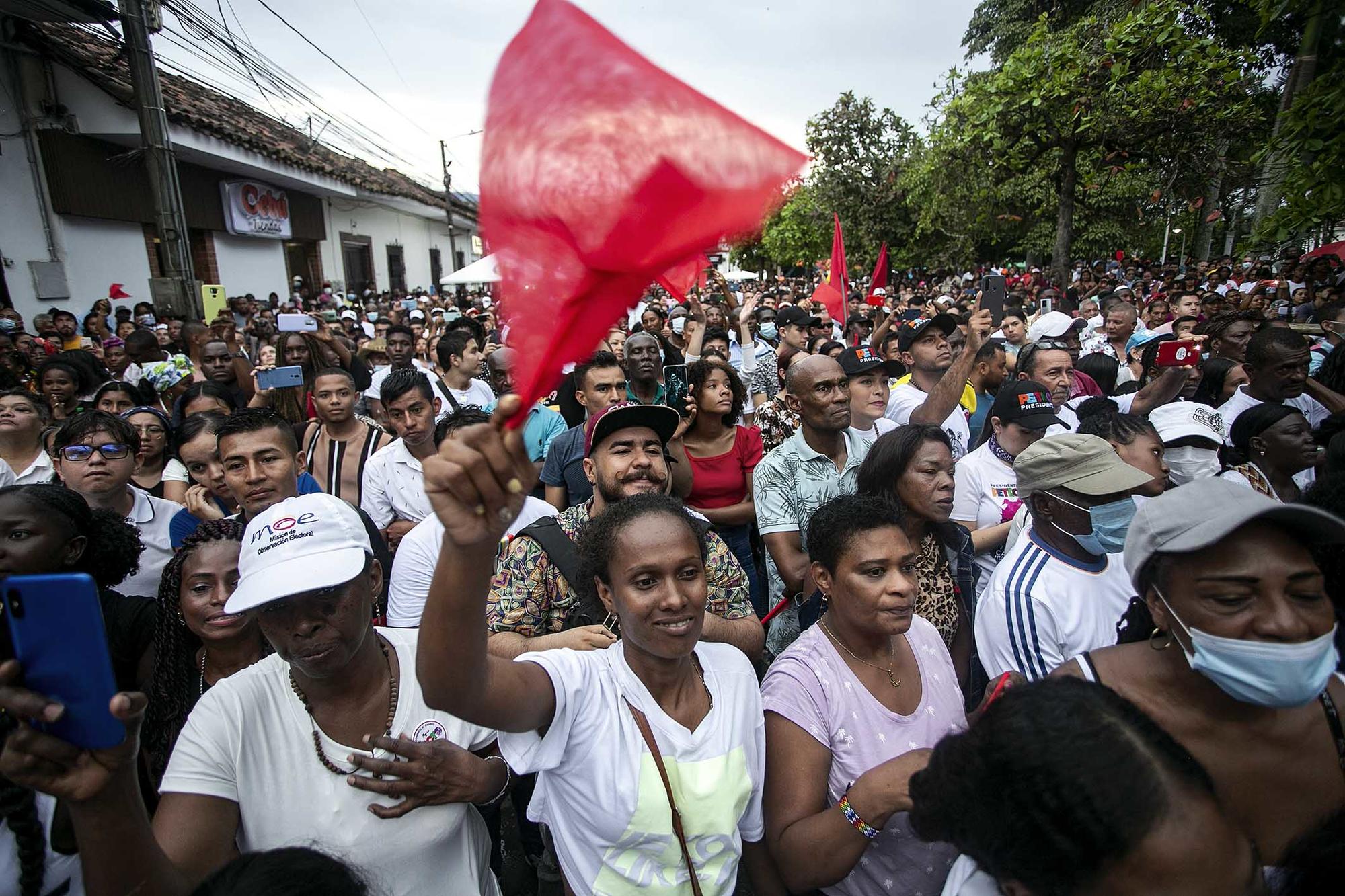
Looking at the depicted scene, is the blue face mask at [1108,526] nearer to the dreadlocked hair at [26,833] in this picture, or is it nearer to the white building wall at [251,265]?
the dreadlocked hair at [26,833]

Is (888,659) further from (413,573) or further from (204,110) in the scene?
(204,110)

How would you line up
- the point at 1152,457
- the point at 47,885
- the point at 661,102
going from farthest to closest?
the point at 1152,457 → the point at 47,885 → the point at 661,102

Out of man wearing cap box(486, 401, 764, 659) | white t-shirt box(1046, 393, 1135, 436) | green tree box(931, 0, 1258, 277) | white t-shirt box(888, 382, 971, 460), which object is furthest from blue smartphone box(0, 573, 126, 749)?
green tree box(931, 0, 1258, 277)

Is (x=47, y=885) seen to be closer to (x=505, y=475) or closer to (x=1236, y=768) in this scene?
(x=505, y=475)

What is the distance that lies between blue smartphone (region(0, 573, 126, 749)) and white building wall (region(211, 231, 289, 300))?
15392 millimetres

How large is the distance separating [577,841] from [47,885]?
1.09 metres

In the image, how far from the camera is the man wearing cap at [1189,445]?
367 cm

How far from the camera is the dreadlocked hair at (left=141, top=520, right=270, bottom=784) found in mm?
2162

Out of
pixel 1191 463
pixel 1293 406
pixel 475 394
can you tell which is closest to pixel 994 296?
pixel 1293 406

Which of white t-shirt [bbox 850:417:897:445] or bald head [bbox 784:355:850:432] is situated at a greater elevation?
bald head [bbox 784:355:850:432]

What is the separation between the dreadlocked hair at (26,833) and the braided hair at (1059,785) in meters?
1.75

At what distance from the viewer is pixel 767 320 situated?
34.8 ft

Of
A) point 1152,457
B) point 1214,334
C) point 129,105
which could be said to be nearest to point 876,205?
point 1214,334

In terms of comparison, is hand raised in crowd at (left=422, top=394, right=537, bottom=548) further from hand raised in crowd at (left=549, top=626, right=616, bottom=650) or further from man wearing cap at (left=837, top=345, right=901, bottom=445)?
man wearing cap at (left=837, top=345, right=901, bottom=445)
